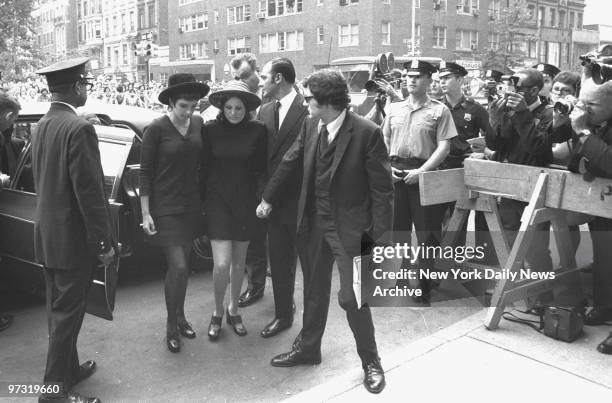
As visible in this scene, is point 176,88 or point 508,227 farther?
point 508,227

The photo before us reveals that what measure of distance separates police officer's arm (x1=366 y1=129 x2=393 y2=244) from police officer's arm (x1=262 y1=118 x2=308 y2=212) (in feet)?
2.15

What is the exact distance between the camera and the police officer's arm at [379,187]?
377cm

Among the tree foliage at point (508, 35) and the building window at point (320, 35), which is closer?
the tree foliage at point (508, 35)

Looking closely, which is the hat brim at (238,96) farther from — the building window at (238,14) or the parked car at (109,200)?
the building window at (238,14)

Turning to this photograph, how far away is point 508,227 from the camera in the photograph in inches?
219

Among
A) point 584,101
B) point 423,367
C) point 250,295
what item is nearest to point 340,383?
point 423,367

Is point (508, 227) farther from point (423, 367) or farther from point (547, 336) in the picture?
point (423, 367)

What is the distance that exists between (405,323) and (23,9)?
24740mm

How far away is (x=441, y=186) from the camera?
17.3 ft

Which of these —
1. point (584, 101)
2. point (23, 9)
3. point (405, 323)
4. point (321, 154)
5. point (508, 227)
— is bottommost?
point (405, 323)

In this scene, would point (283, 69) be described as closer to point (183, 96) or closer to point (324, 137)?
point (183, 96)

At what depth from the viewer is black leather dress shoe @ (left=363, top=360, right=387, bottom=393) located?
12.0 ft

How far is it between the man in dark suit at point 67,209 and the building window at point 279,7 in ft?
154

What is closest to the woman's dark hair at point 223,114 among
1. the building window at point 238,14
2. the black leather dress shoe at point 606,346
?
the black leather dress shoe at point 606,346
